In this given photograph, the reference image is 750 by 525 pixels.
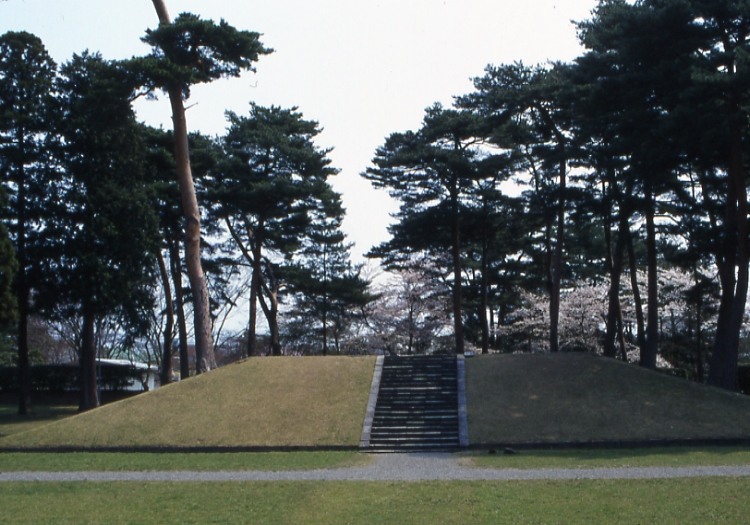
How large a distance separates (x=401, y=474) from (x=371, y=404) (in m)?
6.75

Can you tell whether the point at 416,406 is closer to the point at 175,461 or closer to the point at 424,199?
the point at 175,461

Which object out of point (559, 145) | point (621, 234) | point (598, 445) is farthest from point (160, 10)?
point (598, 445)

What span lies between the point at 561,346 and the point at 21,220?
2899cm

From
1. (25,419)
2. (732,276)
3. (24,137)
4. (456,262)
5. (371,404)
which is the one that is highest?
(24,137)

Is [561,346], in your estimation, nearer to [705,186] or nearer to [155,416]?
[705,186]

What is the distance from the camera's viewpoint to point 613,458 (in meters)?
14.8

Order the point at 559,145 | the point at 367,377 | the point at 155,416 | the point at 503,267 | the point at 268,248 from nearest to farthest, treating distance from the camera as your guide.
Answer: the point at 155,416, the point at 367,377, the point at 559,145, the point at 268,248, the point at 503,267

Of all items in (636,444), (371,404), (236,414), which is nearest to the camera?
(636,444)

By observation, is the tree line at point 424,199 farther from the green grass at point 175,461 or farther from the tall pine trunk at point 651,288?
the green grass at point 175,461

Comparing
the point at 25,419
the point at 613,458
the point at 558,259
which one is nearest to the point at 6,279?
the point at 25,419

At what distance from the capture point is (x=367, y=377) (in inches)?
897

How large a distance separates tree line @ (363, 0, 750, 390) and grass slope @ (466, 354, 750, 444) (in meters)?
3.10

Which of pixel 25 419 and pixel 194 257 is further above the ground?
pixel 194 257

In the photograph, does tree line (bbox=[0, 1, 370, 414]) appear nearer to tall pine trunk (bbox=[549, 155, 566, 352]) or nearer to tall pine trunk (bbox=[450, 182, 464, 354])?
tall pine trunk (bbox=[450, 182, 464, 354])
